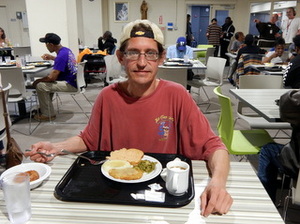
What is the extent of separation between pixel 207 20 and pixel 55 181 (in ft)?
36.9

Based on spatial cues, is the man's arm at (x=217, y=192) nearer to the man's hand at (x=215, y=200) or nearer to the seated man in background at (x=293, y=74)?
the man's hand at (x=215, y=200)

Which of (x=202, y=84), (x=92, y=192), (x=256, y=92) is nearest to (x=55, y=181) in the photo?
(x=92, y=192)

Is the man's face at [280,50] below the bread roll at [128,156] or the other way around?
the other way around

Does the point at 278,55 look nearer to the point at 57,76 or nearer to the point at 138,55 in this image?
the point at 57,76

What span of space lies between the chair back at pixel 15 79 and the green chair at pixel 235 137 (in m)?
2.58

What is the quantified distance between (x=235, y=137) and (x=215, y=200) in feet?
5.15

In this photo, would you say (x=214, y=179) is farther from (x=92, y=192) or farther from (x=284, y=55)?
(x=284, y=55)

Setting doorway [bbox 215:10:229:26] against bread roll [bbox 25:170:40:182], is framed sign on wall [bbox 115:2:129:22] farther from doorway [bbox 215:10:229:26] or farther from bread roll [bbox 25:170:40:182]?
bread roll [bbox 25:170:40:182]

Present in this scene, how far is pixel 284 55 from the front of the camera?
563 centimetres

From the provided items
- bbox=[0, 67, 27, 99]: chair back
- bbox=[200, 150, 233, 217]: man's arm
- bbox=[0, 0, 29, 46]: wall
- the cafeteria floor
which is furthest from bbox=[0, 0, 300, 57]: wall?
bbox=[200, 150, 233, 217]: man's arm

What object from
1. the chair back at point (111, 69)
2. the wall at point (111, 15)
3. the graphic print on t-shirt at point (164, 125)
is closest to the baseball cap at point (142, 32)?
the graphic print on t-shirt at point (164, 125)

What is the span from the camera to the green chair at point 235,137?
212cm

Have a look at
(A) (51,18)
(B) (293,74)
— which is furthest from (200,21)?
(B) (293,74)

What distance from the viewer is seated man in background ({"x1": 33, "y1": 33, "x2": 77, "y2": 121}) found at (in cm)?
397
